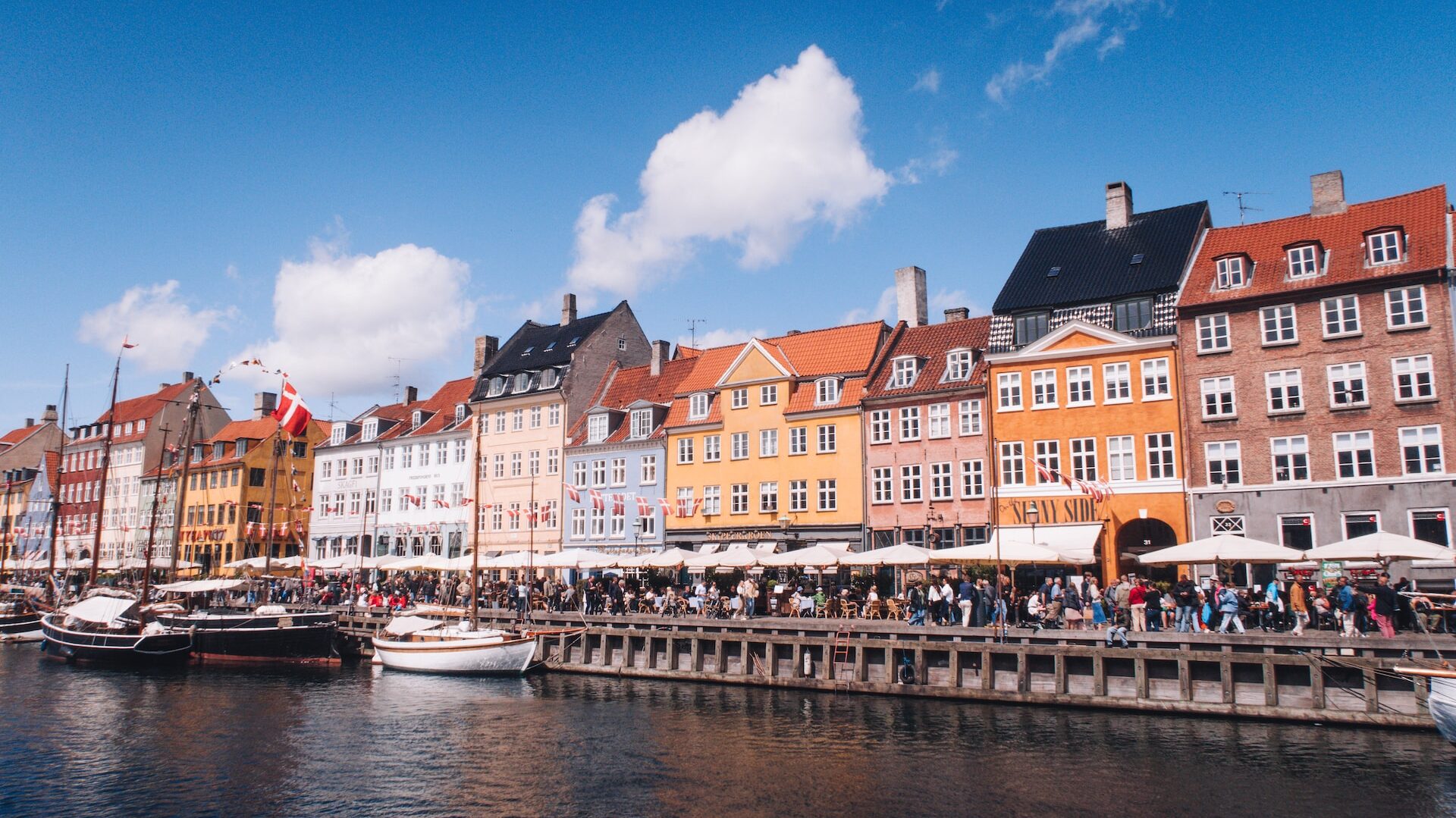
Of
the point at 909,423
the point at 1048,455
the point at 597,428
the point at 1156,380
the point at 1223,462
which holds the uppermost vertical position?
the point at 597,428

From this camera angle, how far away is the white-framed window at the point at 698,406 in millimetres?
53969

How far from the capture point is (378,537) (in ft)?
224

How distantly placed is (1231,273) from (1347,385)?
5.71 metres

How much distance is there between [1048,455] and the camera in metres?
41.7

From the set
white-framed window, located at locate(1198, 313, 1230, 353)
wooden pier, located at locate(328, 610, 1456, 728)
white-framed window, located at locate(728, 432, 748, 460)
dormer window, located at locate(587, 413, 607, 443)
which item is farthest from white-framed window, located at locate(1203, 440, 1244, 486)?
dormer window, located at locate(587, 413, 607, 443)

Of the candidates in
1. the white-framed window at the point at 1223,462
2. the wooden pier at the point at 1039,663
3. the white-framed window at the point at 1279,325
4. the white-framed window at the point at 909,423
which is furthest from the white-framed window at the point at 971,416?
the wooden pier at the point at 1039,663

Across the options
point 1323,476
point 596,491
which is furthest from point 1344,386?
point 596,491

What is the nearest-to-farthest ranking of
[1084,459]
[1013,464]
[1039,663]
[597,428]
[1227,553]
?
[1227,553]
[1039,663]
[1084,459]
[1013,464]
[597,428]

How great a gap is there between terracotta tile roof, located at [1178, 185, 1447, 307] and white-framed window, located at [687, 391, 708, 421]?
76.6ft

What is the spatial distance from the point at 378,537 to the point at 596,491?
1917 cm

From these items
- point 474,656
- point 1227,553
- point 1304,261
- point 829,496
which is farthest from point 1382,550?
point 474,656

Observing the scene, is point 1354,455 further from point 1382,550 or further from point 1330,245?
point 1382,550

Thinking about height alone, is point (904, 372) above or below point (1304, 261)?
below

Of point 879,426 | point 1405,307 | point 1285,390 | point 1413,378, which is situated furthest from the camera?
point 879,426
